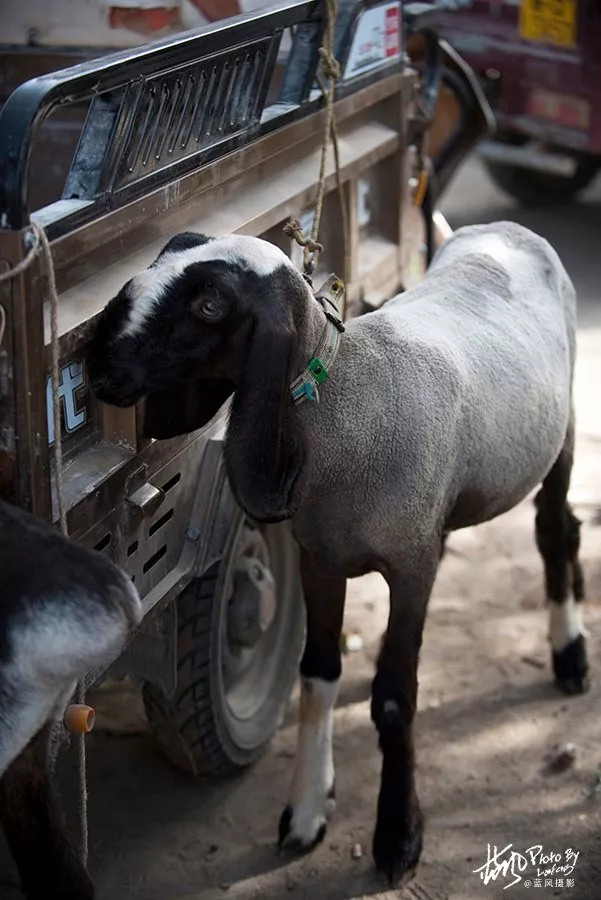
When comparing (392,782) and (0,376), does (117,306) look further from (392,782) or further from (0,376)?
(392,782)

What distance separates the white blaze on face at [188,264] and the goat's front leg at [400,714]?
881mm

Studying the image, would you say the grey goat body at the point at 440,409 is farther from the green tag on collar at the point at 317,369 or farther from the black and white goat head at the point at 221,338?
the black and white goat head at the point at 221,338

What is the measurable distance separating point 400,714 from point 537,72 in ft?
20.5

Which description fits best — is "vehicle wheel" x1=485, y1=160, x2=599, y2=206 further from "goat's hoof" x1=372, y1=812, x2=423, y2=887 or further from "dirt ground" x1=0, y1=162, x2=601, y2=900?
"goat's hoof" x1=372, y1=812, x2=423, y2=887

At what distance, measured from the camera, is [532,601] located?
Result: 15.7 ft

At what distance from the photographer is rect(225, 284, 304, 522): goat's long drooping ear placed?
103 inches

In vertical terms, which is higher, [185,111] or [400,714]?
[185,111]

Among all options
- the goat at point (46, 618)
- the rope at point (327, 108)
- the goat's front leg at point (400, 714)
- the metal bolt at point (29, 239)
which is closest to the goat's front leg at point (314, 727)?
the goat's front leg at point (400, 714)

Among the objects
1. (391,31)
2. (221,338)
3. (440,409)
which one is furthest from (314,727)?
(391,31)

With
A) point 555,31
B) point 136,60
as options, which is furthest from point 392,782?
point 555,31

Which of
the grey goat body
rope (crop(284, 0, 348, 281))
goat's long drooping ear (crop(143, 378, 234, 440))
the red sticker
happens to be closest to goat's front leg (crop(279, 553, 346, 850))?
the grey goat body

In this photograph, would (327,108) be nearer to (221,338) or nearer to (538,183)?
(221,338)

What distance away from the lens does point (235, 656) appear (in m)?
3.76

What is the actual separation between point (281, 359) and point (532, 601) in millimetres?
2474
